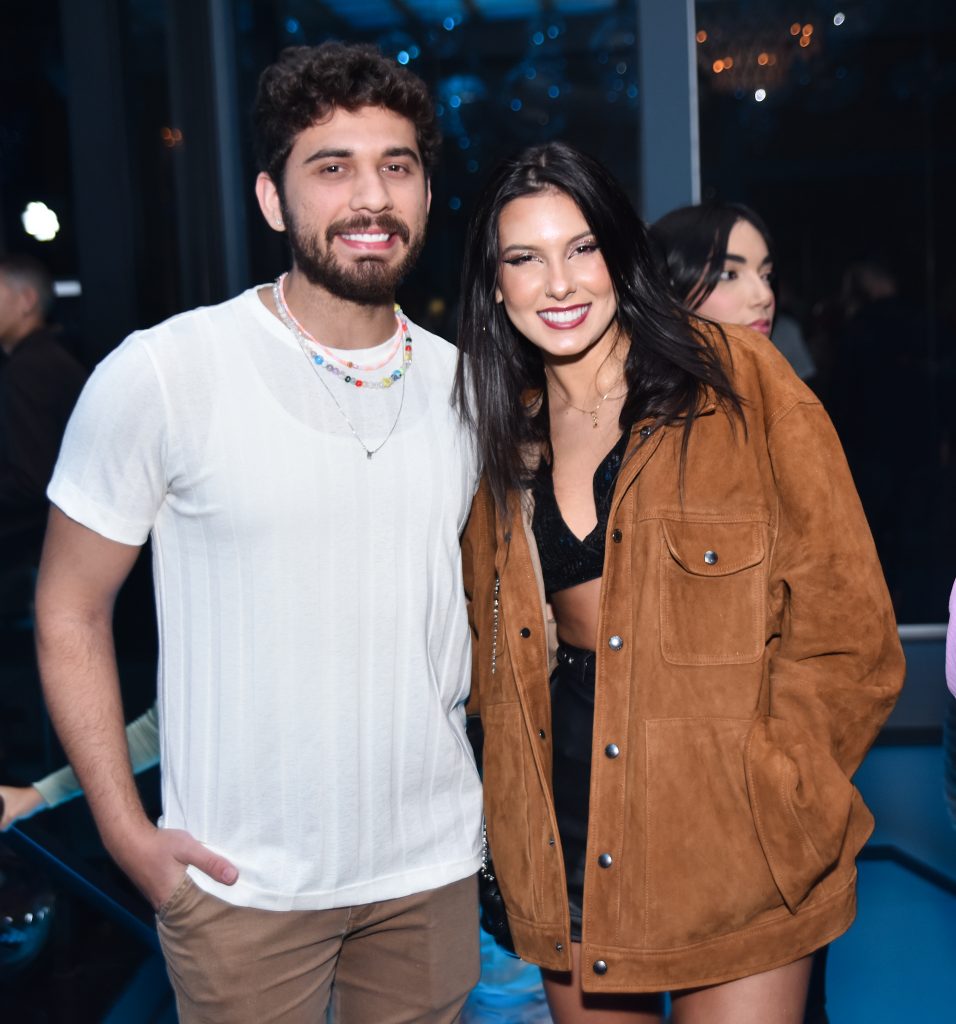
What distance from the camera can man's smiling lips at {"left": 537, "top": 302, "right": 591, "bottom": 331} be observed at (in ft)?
6.54

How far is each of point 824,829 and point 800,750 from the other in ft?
0.41

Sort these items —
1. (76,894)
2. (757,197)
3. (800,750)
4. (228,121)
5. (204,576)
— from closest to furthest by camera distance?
(204,576), (800,750), (76,894), (228,121), (757,197)

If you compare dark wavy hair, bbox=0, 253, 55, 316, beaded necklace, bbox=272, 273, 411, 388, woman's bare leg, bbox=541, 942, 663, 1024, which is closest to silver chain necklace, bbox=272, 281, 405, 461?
beaded necklace, bbox=272, 273, 411, 388

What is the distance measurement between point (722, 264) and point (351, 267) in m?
1.34

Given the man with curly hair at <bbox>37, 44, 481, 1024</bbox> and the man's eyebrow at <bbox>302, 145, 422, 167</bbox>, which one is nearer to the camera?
the man with curly hair at <bbox>37, 44, 481, 1024</bbox>

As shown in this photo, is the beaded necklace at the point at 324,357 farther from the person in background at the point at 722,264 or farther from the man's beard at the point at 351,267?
the person in background at the point at 722,264

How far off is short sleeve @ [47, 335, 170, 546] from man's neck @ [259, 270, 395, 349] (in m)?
0.26

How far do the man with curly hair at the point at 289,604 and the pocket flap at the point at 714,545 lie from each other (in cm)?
36

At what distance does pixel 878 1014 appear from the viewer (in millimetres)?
3020

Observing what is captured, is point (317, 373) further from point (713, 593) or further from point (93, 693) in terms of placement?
point (713, 593)

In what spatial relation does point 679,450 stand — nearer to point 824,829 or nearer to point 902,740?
point 824,829

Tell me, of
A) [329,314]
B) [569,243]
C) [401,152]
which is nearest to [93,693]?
[329,314]

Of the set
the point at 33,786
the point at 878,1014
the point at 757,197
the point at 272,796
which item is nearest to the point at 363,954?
the point at 272,796

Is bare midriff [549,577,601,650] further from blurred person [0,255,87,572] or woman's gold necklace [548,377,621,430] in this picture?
blurred person [0,255,87,572]
